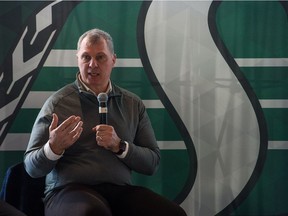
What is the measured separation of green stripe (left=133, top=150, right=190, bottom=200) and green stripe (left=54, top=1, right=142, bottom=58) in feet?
2.23

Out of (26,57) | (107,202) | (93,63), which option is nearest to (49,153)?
(107,202)

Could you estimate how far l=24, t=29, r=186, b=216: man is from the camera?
5.45 feet

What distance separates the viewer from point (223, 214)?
257cm

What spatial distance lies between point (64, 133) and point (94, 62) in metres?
0.41

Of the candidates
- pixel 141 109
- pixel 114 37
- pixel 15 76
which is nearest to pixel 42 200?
pixel 141 109

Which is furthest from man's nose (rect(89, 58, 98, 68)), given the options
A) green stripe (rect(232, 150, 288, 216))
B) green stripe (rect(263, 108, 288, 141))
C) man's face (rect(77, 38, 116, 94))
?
green stripe (rect(232, 150, 288, 216))

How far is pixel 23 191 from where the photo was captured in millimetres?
1941

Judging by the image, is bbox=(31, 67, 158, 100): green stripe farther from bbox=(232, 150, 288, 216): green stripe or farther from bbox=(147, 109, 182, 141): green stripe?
bbox=(232, 150, 288, 216): green stripe

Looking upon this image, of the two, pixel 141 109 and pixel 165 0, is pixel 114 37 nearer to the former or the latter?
pixel 165 0

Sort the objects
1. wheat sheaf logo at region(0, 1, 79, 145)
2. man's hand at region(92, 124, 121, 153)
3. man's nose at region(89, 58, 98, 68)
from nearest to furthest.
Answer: man's hand at region(92, 124, 121, 153), man's nose at region(89, 58, 98, 68), wheat sheaf logo at region(0, 1, 79, 145)

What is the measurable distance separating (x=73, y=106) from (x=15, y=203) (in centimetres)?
54

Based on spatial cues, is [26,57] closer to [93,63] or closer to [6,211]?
[93,63]

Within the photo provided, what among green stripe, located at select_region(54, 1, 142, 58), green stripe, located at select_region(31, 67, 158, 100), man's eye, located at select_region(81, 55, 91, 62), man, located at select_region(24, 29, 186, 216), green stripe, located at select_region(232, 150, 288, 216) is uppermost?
green stripe, located at select_region(54, 1, 142, 58)

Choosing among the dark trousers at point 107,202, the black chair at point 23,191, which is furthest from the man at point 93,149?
the black chair at point 23,191
